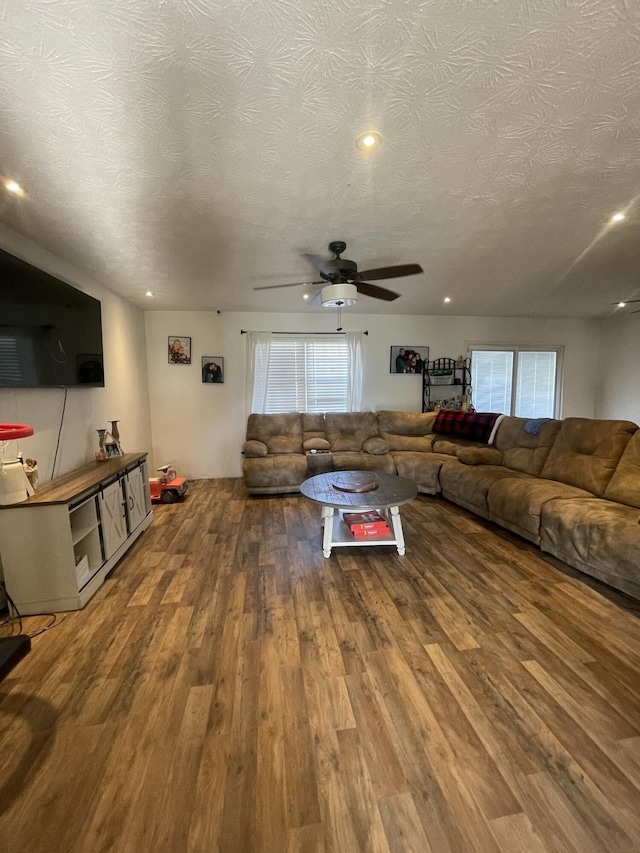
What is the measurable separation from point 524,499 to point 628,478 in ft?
2.39

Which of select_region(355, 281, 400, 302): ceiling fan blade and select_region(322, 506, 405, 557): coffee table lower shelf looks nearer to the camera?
select_region(322, 506, 405, 557): coffee table lower shelf

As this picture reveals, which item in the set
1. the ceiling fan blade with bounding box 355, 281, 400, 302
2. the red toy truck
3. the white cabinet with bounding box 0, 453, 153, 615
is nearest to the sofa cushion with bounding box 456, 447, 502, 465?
the ceiling fan blade with bounding box 355, 281, 400, 302

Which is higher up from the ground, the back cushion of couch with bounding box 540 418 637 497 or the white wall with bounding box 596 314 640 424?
the white wall with bounding box 596 314 640 424

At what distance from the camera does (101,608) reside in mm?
2111

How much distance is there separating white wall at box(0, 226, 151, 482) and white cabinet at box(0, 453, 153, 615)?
1.26 feet

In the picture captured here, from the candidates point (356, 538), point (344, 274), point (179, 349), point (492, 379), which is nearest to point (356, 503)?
point (356, 538)

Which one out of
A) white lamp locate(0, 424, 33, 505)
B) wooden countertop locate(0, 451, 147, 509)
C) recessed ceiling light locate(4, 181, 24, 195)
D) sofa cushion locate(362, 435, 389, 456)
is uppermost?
recessed ceiling light locate(4, 181, 24, 195)

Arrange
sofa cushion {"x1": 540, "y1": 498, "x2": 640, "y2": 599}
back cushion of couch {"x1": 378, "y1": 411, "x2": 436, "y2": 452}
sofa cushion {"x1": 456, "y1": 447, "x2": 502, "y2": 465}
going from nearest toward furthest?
sofa cushion {"x1": 540, "y1": 498, "x2": 640, "y2": 599} → sofa cushion {"x1": 456, "y1": 447, "x2": 502, "y2": 465} → back cushion of couch {"x1": 378, "y1": 411, "x2": 436, "y2": 452}

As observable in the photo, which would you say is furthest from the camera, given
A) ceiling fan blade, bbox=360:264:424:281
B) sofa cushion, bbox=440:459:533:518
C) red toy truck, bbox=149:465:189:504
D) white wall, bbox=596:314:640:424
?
white wall, bbox=596:314:640:424

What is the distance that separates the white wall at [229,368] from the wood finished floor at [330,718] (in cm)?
280

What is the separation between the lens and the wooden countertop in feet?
6.58

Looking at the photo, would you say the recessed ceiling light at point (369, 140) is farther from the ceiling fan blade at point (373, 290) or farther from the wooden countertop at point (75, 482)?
the wooden countertop at point (75, 482)

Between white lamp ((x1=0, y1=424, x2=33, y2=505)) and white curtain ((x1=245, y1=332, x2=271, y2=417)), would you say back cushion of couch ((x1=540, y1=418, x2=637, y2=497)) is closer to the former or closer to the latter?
white curtain ((x1=245, y1=332, x2=271, y2=417))

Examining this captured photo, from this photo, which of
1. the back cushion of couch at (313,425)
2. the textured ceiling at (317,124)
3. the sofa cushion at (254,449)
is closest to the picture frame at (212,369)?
the sofa cushion at (254,449)
